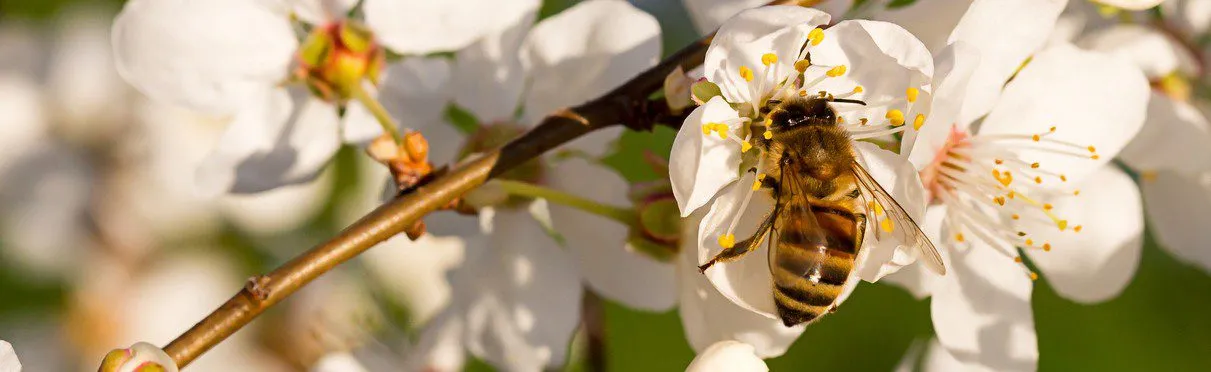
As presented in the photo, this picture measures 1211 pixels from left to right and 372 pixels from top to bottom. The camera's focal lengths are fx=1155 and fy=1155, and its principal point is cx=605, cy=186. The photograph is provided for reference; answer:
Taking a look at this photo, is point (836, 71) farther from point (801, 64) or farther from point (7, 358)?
point (7, 358)

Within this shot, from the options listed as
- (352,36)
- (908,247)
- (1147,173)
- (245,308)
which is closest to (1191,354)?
(1147,173)

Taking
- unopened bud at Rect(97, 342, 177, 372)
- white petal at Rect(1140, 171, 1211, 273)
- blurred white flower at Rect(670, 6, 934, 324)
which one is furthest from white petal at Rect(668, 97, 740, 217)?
white petal at Rect(1140, 171, 1211, 273)

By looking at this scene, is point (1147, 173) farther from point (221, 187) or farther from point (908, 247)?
point (221, 187)

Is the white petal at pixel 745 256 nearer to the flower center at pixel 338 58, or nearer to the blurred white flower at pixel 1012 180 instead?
the blurred white flower at pixel 1012 180

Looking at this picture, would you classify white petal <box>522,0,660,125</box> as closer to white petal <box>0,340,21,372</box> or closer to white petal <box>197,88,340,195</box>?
white petal <box>197,88,340,195</box>

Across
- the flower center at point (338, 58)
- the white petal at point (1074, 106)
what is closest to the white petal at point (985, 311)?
the white petal at point (1074, 106)

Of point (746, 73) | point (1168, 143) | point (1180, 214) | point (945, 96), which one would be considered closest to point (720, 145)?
point (746, 73)

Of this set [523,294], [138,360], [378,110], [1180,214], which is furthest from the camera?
[1180,214]
